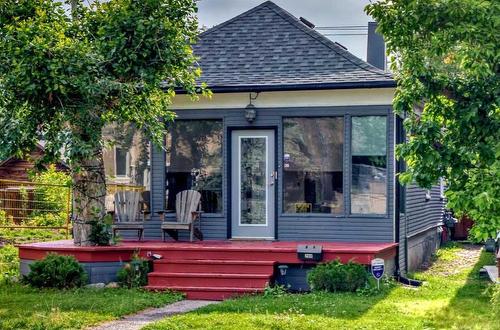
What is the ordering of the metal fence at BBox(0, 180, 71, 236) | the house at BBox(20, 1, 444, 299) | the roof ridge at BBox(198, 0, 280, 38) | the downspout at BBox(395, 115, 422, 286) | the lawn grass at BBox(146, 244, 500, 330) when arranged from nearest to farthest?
the lawn grass at BBox(146, 244, 500, 330)
the downspout at BBox(395, 115, 422, 286)
the house at BBox(20, 1, 444, 299)
the roof ridge at BBox(198, 0, 280, 38)
the metal fence at BBox(0, 180, 71, 236)

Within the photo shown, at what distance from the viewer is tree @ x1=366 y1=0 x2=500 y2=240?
678 centimetres

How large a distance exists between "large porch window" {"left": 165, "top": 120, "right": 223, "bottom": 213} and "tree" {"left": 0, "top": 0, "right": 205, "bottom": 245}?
1656 mm

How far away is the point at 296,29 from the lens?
43.4ft

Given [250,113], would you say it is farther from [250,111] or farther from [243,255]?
[243,255]

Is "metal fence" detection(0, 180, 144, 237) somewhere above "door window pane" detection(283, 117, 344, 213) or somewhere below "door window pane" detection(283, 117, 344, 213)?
below

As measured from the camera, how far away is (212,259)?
10.8 meters

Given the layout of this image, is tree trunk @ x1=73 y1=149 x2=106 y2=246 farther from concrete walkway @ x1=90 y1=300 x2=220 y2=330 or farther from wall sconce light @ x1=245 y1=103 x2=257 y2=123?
wall sconce light @ x1=245 y1=103 x2=257 y2=123

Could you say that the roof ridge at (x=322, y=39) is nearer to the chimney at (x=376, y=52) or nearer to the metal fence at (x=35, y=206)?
the chimney at (x=376, y=52)

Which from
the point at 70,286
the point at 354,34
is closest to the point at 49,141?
the point at 70,286

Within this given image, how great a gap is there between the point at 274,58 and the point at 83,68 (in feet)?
13.6

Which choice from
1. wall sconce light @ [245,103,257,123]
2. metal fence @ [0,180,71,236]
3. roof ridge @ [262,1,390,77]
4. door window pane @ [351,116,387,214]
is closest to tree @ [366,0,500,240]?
door window pane @ [351,116,387,214]

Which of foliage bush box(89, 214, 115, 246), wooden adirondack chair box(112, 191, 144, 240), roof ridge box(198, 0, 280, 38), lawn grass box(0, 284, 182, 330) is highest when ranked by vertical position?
roof ridge box(198, 0, 280, 38)

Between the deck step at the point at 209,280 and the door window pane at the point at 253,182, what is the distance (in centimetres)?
206

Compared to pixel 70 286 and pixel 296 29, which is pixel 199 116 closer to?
pixel 296 29
